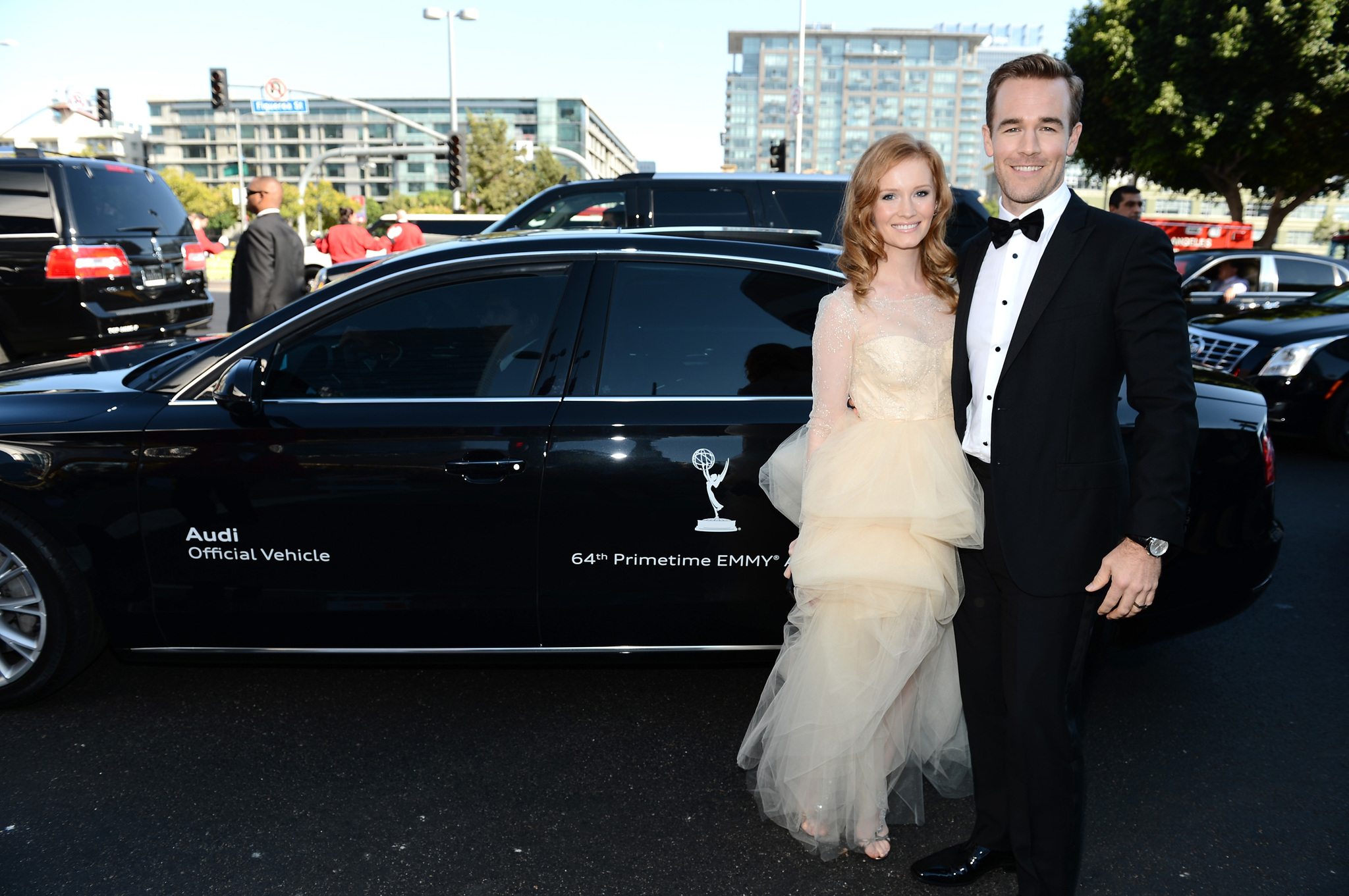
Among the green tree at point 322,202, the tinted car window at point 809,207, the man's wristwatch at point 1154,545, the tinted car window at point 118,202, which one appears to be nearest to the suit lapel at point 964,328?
the man's wristwatch at point 1154,545

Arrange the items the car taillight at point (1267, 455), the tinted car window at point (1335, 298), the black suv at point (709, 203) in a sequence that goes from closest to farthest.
A: the car taillight at point (1267, 455) → the black suv at point (709, 203) → the tinted car window at point (1335, 298)

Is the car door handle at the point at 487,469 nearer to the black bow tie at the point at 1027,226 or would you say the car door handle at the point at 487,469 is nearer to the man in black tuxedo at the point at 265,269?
the black bow tie at the point at 1027,226

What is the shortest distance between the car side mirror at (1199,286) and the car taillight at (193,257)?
11.3m

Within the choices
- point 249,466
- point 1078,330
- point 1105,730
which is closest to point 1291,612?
point 1105,730

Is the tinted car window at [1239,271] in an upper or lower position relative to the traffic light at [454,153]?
lower

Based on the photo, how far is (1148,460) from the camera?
6.16 ft

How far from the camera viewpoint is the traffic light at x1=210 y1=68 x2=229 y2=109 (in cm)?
2495

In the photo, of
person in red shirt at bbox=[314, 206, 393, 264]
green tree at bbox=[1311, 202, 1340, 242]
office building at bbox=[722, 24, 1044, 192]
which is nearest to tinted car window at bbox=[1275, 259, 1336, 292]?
person in red shirt at bbox=[314, 206, 393, 264]

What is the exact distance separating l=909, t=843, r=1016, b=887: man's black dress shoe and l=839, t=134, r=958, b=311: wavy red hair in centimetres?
136

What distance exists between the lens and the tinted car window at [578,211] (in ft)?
24.8

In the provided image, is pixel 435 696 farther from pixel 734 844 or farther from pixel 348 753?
pixel 734 844

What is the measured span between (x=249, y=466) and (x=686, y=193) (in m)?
5.18

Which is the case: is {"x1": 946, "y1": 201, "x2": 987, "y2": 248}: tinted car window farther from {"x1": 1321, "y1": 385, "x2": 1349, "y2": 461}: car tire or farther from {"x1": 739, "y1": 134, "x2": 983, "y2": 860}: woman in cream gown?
{"x1": 739, "y1": 134, "x2": 983, "y2": 860}: woman in cream gown

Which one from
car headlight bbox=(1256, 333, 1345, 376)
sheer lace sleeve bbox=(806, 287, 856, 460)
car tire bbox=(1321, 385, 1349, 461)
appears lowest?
car tire bbox=(1321, 385, 1349, 461)
